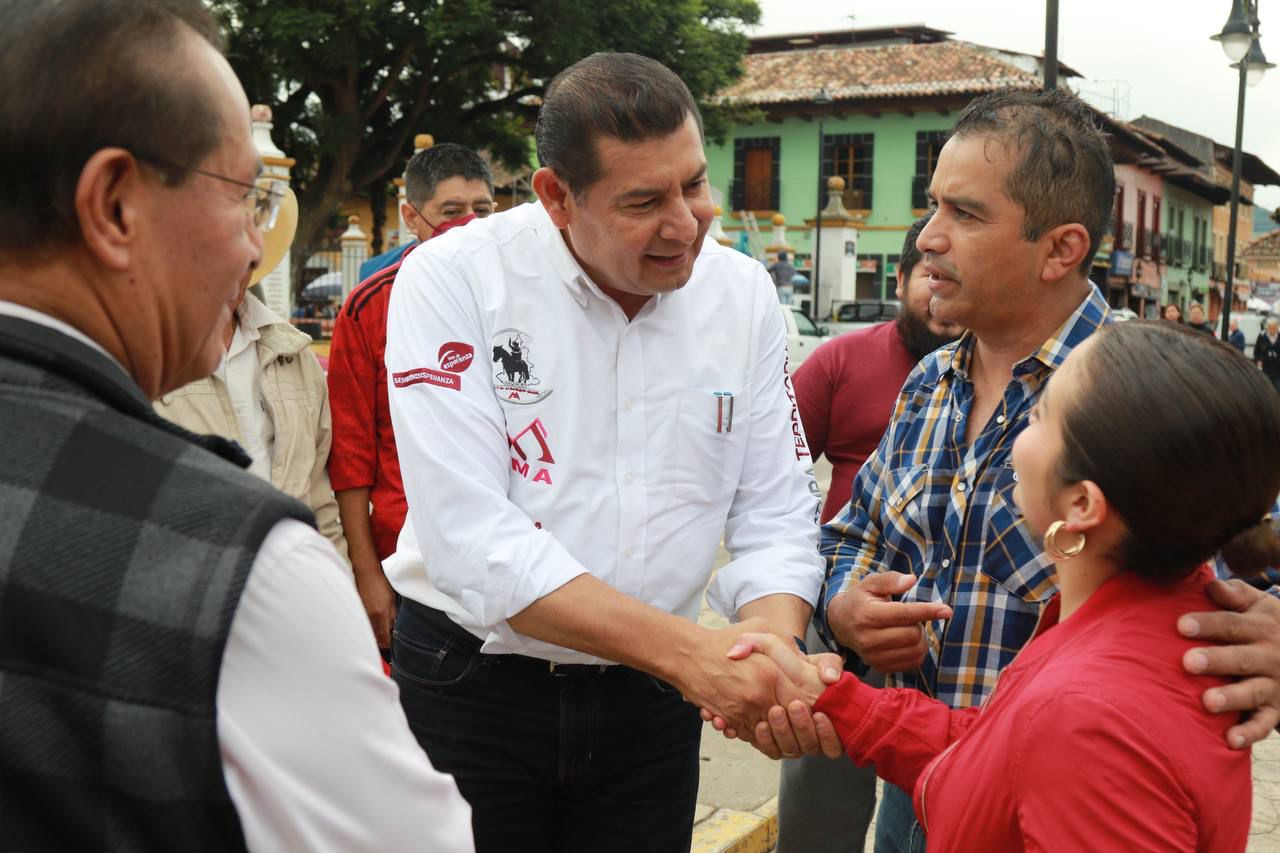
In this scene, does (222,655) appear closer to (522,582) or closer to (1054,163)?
(522,582)

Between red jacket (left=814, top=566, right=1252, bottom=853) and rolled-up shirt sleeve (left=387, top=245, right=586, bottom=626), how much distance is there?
0.82m

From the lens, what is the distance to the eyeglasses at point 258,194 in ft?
3.76

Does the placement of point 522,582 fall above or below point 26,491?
below

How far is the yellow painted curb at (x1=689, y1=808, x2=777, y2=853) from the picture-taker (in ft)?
13.3

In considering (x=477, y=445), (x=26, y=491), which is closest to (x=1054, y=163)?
(x=477, y=445)

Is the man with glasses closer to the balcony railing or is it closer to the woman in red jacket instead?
the woman in red jacket

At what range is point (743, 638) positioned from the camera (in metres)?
2.35

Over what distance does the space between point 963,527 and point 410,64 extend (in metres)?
25.3

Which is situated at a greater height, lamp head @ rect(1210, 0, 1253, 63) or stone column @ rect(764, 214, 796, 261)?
lamp head @ rect(1210, 0, 1253, 63)


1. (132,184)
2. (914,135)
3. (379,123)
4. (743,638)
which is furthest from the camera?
(914,135)

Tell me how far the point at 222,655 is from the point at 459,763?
145cm

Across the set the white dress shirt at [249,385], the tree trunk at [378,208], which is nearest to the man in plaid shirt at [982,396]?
the white dress shirt at [249,385]

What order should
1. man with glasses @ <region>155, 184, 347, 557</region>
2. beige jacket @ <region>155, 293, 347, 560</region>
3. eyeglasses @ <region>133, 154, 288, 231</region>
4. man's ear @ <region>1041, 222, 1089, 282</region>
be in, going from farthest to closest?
1. beige jacket @ <region>155, 293, 347, 560</region>
2. man with glasses @ <region>155, 184, 347, 557</region>
3. man's ear @ <region>1041, 222, 1089, 282</region>
4. eyeglasses @ <region>133, 154, 288, 231</region>

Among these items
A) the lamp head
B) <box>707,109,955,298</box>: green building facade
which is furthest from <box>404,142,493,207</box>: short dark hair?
<box>707,109,955,298</box>: green building facade
